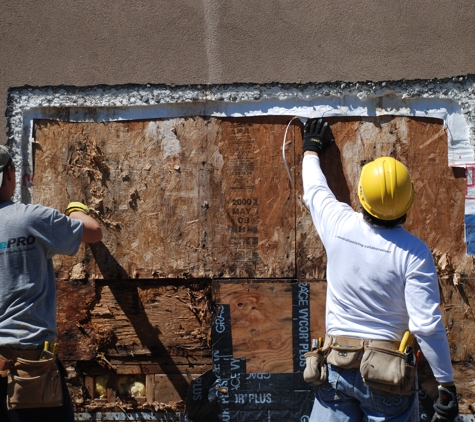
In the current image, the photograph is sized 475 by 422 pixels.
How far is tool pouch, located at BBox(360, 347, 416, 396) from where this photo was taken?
266 cm

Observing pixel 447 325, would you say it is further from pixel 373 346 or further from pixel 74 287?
pixel 74 287

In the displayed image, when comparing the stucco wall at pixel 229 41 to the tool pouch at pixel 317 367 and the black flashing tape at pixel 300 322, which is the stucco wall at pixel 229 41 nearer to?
the black flashing tape at pixel 300 322

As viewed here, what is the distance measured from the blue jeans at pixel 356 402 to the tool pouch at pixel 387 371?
0.06 metres

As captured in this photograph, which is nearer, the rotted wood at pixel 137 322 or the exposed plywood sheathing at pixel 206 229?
the exposed plywood sheathing at pixel 206 229

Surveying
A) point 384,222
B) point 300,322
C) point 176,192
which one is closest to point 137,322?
point 176,192

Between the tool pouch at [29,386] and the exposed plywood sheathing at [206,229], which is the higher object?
the exposed plywood sheathing at [206,229]

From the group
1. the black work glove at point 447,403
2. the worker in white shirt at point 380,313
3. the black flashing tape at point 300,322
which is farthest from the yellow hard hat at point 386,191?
the black flashing tape at point 300,322

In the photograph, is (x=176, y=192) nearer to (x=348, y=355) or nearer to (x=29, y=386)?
(x=29, y=386)

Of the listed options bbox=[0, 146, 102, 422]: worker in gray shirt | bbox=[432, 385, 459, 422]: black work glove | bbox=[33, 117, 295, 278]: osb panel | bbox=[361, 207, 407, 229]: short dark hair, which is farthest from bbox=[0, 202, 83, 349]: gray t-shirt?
bbox=[432, 385, 459, 422]: black work glove

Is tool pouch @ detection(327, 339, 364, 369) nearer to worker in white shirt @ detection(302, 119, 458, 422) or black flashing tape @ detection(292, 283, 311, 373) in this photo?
worker in white shirt @ detection(302, 119, 458, 422)

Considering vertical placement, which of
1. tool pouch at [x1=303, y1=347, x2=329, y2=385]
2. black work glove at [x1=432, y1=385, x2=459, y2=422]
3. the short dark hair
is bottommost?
black work glove at [x1=432, y1=385, x2=459, y2=422]

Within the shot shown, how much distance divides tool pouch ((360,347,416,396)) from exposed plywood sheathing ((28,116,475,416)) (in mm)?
1134

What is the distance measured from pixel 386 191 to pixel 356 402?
1070 millimetres

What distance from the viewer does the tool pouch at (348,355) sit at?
8.99ft
